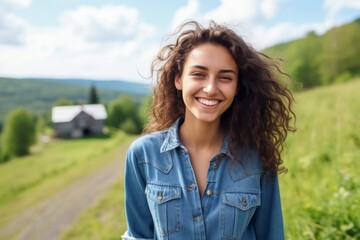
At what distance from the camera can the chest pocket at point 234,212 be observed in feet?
5.14

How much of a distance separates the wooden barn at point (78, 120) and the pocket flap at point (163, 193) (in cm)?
3690

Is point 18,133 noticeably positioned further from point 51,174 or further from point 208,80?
point 208,80

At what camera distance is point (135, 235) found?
1.76m

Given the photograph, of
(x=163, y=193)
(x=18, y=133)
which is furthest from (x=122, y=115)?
(x=163, y=193)

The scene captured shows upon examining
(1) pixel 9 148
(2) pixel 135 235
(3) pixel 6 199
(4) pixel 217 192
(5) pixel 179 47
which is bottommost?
(1) pixel 9 148

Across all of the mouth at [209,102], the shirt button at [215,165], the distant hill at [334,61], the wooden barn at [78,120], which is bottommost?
the wooden barn at [78,120]

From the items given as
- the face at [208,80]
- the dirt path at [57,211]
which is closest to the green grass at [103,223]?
the dirt path at [57,211]

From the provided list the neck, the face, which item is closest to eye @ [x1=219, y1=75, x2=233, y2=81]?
the face

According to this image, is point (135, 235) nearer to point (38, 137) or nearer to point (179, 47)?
point (179, 47)

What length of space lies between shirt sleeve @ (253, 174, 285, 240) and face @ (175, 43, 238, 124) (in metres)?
0.47

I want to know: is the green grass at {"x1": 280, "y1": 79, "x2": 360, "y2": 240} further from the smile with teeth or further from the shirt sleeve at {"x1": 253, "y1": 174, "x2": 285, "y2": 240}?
the smile with teeth

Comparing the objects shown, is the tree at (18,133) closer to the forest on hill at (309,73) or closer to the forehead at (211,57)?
the forest on hill at (309,73)

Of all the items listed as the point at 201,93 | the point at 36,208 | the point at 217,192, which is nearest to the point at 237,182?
the point at 217,192

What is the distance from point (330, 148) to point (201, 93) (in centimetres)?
391
